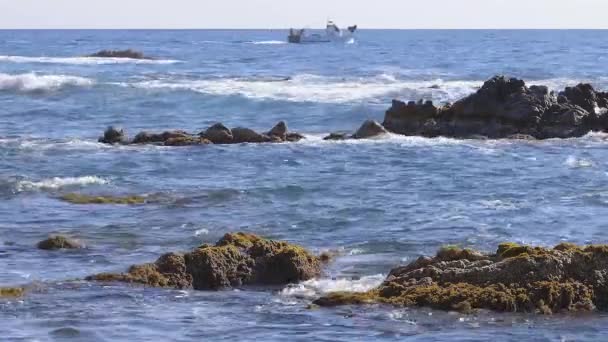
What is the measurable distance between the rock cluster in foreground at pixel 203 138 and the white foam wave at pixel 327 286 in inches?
743

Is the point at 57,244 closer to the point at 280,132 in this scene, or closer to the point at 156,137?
the point at 156,137

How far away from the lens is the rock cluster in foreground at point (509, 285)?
47.0 ft

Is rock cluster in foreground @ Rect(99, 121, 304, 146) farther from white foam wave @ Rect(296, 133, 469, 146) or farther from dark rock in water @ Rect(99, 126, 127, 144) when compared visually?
white foam wave @ Rect(296, 133, 469, 146)

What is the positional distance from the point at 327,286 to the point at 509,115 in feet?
70.6

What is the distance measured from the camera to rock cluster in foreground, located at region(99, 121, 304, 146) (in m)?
34.9

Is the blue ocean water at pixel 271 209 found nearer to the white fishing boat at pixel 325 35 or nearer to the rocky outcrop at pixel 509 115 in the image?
the rocky outcrop at pixel 509 115

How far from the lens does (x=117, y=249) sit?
61.8ft

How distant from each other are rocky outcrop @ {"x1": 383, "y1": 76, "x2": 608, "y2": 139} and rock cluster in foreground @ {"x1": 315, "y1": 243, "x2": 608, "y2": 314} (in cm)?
2097

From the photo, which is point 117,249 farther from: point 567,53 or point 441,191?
point 567,53

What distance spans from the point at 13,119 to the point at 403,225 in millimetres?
26801

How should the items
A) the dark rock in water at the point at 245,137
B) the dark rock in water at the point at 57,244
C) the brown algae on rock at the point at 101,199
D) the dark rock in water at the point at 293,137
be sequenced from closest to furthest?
the dark rock in water at the point at 57,244
the brown algae on rock at the point at 101,199
the dark rock in water at the point at 245,137
the dark rock in water at the point at 293,137

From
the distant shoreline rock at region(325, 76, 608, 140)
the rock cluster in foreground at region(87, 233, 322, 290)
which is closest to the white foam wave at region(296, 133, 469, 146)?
the distant shoreline rock at region(325, 76, 608, 140)

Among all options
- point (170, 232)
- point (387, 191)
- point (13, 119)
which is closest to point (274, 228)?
point (170, 232)

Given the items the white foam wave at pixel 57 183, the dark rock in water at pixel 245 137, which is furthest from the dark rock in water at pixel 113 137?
the white foam wave at pixel 57 183
